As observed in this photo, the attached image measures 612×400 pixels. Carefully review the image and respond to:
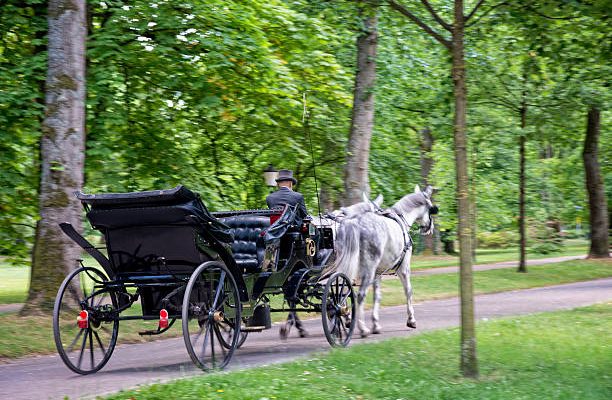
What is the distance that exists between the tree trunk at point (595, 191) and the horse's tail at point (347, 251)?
22936 millimetres

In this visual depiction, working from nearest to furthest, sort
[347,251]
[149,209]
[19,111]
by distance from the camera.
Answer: [149,209]
[347,251]
[19,111]

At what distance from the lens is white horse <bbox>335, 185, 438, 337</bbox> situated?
13836mm

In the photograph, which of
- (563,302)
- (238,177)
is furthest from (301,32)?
(563,302)

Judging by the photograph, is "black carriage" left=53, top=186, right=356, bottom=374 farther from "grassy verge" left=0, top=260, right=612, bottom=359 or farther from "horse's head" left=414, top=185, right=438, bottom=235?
"horse's head" left=414, top=185, right=438, bottom=235

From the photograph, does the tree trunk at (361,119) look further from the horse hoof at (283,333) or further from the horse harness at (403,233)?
the horse hoof at (283,333)

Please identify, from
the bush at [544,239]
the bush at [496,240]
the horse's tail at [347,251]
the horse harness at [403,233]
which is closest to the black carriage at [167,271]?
the horse's tail at [347,251]

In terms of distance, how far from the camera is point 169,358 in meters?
11.8

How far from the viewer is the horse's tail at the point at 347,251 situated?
13.7 meters

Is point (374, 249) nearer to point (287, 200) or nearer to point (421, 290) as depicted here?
point (287, 200)

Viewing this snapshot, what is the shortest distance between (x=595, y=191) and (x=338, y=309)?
24.9m

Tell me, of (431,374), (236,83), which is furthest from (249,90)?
(431,374)

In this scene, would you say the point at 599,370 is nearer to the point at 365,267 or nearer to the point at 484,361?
the point at 484,361

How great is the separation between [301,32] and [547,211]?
33.5 meters

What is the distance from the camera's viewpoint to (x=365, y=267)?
14.3m
